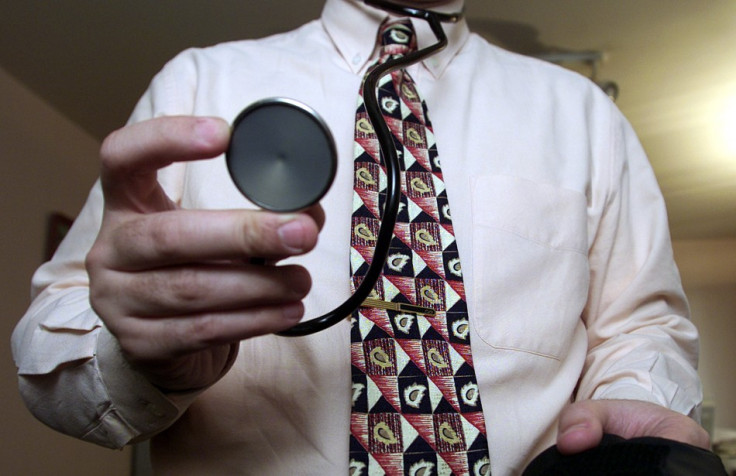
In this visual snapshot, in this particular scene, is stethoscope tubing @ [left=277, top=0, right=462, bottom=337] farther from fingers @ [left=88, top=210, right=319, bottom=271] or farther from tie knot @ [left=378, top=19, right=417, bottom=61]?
tie knot @ [left=378, top=19, right=417, bottom=61]

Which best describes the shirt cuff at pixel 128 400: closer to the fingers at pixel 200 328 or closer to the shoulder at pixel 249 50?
the fingers at pixel 200 328

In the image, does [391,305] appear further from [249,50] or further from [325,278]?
[249,50]

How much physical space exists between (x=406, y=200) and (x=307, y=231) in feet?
1.38

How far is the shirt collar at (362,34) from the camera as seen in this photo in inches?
39.8

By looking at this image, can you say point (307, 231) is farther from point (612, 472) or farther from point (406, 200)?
point (406, 200)

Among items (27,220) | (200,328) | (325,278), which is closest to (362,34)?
(325,278)

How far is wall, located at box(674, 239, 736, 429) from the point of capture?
659 cm

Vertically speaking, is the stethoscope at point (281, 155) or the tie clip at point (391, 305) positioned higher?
the stethoscope at point (281, 155)

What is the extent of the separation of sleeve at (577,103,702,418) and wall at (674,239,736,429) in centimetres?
634

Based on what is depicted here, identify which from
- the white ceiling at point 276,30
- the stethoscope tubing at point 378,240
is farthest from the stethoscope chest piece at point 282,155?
the white ceiling at point 276,30

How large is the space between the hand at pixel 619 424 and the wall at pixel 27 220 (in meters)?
3.14

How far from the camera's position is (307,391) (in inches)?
30.2

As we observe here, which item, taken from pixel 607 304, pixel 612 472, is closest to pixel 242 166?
pixel 612 472

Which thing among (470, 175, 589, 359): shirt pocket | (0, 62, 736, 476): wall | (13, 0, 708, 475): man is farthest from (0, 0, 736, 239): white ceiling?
(470, 175, 589, 359): shirt pocket
